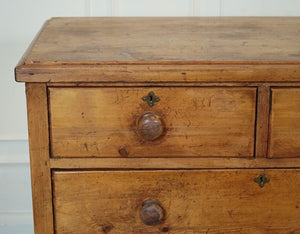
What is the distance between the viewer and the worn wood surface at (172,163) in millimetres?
1059

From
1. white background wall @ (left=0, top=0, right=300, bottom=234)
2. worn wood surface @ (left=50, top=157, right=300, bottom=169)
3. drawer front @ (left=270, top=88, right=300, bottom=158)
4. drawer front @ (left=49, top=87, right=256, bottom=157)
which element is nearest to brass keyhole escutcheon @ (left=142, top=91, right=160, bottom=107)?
drawer front @ (left=49, top=87, right=256, bottom=157)

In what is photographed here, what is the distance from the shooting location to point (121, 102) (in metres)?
1.02

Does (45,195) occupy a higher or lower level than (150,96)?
lower

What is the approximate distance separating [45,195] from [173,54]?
0.39 metres

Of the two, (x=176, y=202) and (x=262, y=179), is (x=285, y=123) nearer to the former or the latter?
(x=262, y=179)

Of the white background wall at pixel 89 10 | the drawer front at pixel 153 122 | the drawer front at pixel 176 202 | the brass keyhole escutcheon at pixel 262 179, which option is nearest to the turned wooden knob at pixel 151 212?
the drawer front at pixel 176 202

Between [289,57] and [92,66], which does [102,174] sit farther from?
[289,57]

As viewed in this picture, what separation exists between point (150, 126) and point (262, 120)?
0.22 metres

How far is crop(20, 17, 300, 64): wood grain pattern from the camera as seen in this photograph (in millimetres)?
1036

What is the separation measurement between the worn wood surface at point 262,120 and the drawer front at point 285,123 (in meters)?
0.01

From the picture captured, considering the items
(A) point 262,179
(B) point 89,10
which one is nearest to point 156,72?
(A) point 262,179

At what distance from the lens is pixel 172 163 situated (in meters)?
1.06

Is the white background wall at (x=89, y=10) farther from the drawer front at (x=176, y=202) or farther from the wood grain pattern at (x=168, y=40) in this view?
the drawer front at (x=176, y=202)

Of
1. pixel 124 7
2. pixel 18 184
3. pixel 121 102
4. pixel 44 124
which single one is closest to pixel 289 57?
pixel 121 102
